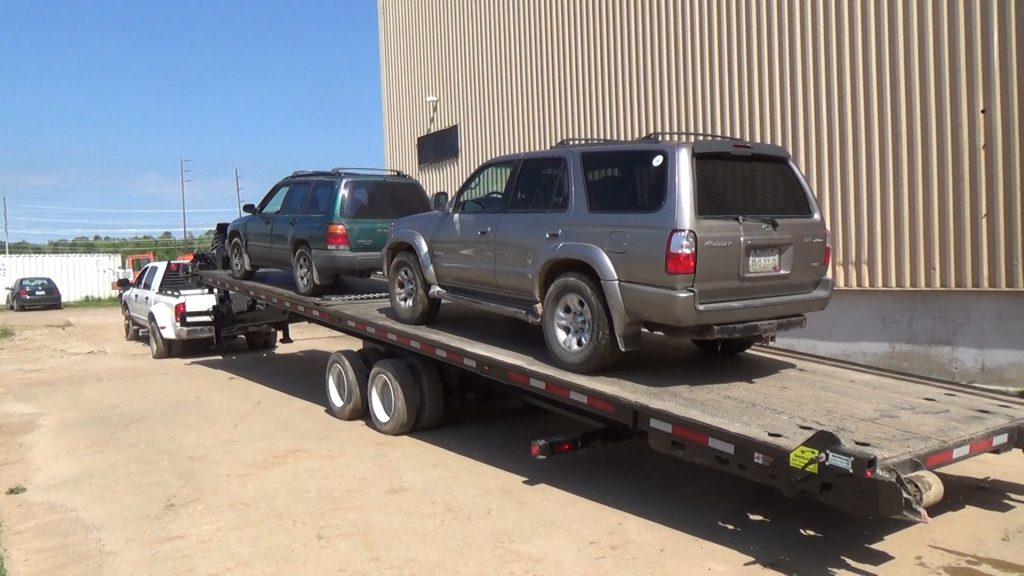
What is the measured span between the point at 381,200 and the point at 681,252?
5083mm

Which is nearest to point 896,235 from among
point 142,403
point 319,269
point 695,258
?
point 695,258

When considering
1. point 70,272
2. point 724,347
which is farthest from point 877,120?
point 70,272

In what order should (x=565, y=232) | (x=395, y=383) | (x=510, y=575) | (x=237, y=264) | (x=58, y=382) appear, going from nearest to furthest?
(x=510, y=575), (x=565, y=232), (x=395, y=383), (x=237, y=264), (x=58, y=382)

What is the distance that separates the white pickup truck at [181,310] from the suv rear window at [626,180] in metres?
7.75

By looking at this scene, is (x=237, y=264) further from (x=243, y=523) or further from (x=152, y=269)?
(x=243, y=523)

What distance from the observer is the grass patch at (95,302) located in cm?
3856

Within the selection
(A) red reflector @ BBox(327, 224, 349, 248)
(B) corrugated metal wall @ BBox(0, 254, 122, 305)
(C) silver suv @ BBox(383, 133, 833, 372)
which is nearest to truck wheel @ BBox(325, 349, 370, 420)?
(A) red reflector @ BBox(327, 224, 349, 248)

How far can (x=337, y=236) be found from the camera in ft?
→ 31.3

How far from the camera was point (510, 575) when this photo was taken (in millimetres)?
5148

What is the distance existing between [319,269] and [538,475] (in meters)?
3.91

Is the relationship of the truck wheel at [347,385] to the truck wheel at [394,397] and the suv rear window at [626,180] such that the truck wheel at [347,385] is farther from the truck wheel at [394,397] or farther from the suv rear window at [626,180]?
the suv rear window at [626,180]

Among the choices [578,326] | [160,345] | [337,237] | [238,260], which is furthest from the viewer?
[160,345]

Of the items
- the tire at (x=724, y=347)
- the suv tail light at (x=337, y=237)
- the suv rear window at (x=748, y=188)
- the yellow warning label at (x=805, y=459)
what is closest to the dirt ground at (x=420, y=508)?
the yellow warning label at (x=805, y=459)

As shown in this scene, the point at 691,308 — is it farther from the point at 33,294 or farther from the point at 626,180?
the point at 33,294
